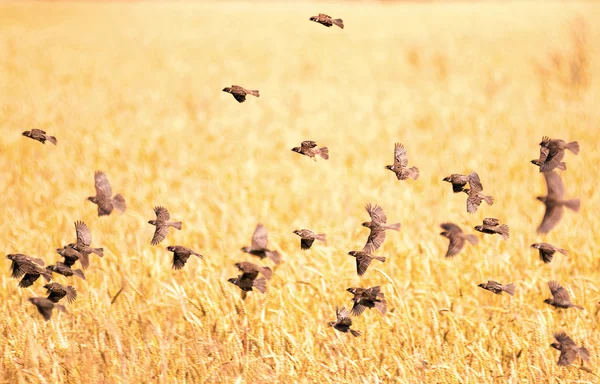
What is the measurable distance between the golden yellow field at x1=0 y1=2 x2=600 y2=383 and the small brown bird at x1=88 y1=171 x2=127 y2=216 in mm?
448

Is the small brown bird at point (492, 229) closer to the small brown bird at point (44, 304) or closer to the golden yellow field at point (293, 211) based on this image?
the golden yellow field at point (293, 211)

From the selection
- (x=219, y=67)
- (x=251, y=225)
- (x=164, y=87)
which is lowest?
(x=251, y=225)

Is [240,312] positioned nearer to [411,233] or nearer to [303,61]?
[411,233]

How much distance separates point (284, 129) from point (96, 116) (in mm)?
2428

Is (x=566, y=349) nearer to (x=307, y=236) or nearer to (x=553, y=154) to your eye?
(x=553, y=154)

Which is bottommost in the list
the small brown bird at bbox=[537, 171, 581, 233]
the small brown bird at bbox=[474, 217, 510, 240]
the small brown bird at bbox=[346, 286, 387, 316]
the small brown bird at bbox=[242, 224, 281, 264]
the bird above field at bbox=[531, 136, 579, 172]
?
the small brown bird at bbox=[346, 286, 387, 316]

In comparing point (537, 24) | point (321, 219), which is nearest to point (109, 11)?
point (537, 24)

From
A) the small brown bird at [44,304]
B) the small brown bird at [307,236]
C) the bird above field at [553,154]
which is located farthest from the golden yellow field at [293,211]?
the bird above field at [553,154]

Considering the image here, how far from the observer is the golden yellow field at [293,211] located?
330 centimetres

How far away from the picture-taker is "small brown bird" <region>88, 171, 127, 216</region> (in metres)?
3.33

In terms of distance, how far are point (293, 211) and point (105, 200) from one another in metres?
2.31

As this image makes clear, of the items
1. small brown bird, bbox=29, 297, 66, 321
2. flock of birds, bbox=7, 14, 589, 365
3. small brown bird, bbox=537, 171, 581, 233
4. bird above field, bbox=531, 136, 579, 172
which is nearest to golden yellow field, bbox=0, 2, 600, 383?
small brown bird, bbox=29, 297, 66, 321

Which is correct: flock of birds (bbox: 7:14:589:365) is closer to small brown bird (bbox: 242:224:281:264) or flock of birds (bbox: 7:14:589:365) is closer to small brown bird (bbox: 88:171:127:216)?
small brown bird (bbox: 242:224:281:264)

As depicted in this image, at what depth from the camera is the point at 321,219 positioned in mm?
5355
